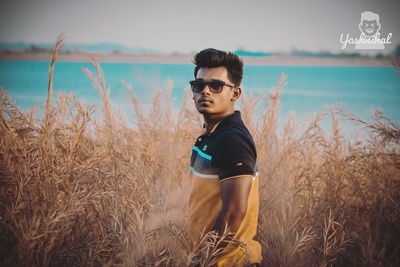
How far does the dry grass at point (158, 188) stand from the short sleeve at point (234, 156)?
1.20ft

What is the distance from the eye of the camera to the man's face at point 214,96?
1.95m

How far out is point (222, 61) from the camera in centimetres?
202

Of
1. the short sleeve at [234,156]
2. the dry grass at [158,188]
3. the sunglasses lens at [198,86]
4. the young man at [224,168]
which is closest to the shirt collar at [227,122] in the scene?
the young man at [224,168]

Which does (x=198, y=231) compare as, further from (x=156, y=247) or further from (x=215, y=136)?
(x=215, y=136)

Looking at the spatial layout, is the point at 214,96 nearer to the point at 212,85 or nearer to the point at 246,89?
the point at 212,85

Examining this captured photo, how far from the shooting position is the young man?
5.35ft

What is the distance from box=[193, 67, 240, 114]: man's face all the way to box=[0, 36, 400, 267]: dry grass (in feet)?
2.33

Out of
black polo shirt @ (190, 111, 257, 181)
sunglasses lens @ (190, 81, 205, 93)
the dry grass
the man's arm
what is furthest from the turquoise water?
the man's arm

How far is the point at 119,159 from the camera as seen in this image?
303cm

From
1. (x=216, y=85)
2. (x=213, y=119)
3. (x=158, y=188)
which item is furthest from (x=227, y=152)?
(x=158, y=188)

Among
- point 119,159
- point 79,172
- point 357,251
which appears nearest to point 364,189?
point 357,251

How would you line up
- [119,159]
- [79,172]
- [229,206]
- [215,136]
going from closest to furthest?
[229,206], [215,136], [79,172], [119,159]

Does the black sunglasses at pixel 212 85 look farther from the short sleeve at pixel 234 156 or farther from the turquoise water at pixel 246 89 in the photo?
the turquoise water at pixel 246 89

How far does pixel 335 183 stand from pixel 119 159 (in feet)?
6.21
